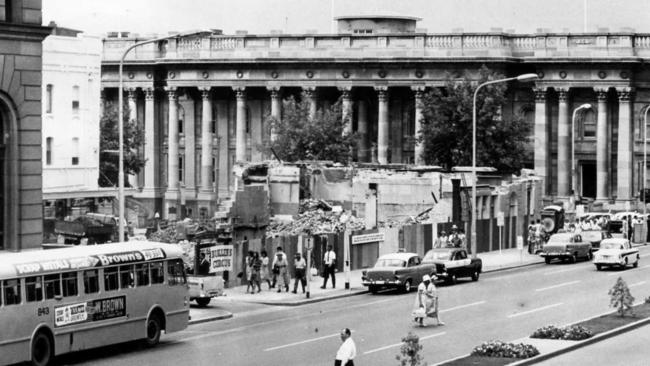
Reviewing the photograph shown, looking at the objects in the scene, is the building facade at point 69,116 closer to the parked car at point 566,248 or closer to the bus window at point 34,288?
the parked car at point 566,248

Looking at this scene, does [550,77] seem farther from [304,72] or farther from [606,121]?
[304,72]

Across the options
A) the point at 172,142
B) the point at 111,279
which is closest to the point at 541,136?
the point at 172,142

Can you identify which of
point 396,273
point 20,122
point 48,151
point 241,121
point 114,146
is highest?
point 241,121

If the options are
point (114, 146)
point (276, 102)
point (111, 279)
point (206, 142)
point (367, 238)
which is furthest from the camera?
point (206, 142)

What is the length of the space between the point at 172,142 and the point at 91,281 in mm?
77934

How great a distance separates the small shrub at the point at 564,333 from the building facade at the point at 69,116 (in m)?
37.2

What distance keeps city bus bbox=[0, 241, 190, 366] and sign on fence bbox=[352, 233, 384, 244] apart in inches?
904

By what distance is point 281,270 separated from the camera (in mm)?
56625

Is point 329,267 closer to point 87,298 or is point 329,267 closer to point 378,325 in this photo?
point 378,325

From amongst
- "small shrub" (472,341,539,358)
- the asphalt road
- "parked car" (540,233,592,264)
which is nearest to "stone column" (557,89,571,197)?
"parked car" (540,233,592,264)

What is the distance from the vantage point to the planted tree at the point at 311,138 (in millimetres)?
100125

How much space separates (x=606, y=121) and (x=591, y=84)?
2599 mm

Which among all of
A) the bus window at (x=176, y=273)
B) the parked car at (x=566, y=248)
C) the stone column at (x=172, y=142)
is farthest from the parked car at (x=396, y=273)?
the stone column at (x=172, y=142)

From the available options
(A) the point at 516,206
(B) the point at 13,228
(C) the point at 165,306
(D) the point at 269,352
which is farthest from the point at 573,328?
(A) the point at 516,206
